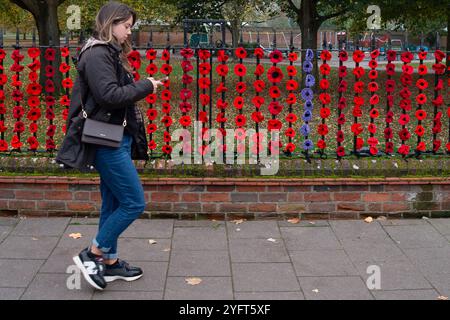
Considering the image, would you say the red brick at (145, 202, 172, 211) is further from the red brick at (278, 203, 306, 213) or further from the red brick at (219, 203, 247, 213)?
the red brick at (278, 203, 306, 213)

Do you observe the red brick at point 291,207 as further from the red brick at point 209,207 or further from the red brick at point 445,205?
the red brick at point 445,205

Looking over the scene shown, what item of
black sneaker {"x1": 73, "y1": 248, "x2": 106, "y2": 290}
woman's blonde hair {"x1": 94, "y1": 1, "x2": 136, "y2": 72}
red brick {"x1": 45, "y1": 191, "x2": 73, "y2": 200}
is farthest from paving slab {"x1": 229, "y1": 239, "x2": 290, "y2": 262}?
woman's blonde hair {"x1": 94, "y1": 1, "x2": 136, "y2": 72}

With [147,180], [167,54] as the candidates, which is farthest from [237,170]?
[167,54]

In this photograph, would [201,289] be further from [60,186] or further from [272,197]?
[60,186]

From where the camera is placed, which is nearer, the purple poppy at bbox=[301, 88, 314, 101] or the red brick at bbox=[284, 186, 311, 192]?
the red brick at bbox=[284, 186, 311, 192]

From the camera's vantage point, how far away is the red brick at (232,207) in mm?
6199

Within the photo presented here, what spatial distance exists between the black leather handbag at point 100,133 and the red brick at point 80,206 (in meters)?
1.98

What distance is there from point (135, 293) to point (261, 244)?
1406mm

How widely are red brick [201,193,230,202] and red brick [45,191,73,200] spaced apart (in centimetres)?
122

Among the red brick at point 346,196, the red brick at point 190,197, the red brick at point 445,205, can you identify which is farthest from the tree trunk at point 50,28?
the red brick at point 445,205

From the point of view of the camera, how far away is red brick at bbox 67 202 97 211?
243 inches

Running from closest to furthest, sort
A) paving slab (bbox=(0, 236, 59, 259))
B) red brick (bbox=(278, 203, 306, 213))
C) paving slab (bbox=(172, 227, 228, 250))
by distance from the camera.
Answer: paving slab (bbox=(0, 236, 59, 259))
paving slab (bbox=(172, 227, 228, 250))
red brick (bbox=(278, 203, 306, 213))

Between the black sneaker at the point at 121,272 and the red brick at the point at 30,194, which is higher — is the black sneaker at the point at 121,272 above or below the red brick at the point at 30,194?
below

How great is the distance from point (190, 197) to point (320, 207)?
1.21 m
